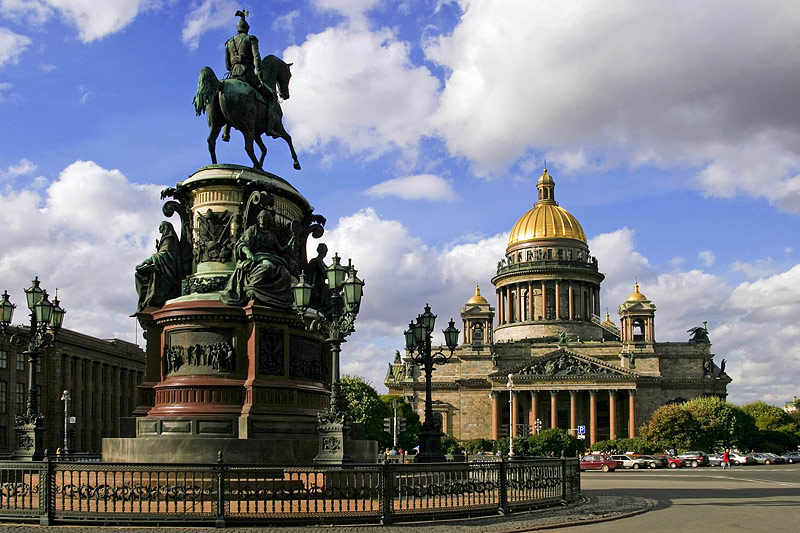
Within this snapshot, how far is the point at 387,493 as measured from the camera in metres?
17.7

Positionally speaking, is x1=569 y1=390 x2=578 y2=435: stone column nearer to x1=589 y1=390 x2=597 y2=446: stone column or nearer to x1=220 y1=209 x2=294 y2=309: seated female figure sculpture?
x1=589 y1=390 x2=597 y2=446: stone column

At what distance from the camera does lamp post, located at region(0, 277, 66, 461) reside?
25.0 metres

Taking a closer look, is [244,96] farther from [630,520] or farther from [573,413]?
[573,413]

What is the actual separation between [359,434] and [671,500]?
9.41 metres

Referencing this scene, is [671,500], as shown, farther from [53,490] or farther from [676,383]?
[676,383]

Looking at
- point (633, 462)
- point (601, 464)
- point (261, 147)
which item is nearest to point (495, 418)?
point (633, 462)

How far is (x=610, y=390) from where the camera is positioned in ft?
403

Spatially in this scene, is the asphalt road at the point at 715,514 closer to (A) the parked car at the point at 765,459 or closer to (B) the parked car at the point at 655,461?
(B) the parked car at the point at 655,461

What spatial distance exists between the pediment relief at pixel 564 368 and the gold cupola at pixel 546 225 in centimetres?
2421

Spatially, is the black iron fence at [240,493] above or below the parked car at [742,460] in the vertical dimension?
above

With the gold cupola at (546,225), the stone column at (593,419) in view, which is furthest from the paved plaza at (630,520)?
the gold cupola at (546,225)

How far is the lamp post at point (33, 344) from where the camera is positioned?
24984 mm

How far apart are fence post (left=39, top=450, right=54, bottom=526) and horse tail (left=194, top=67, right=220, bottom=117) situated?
1177cm

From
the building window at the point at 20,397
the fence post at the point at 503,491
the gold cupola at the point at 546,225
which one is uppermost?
the gold cupola at the point at 546,225
